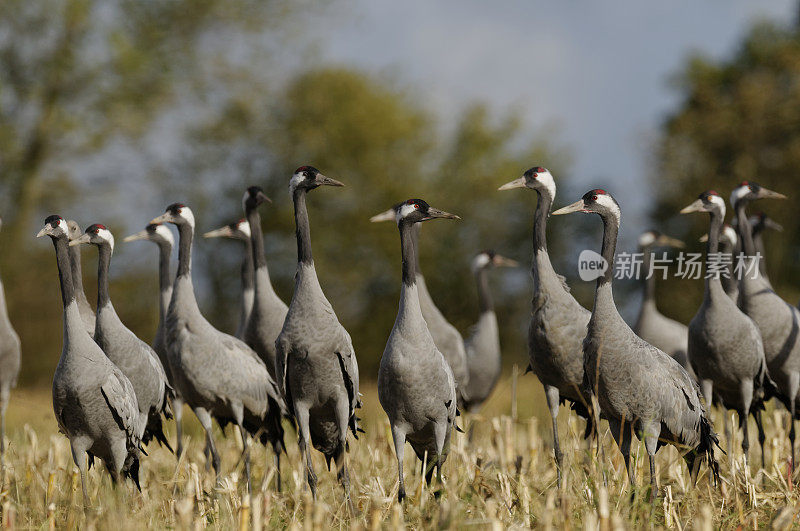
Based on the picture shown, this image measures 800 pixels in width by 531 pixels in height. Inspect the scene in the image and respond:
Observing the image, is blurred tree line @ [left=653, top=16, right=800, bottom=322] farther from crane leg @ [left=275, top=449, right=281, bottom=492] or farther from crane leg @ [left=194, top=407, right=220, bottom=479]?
crane leg @ [left=194, top=407, right=220, bottom=479]

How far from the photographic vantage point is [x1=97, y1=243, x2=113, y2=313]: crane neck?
6.14 metres

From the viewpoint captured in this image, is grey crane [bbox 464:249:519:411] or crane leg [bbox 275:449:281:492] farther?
grey crane [bbox 464:249:519:411]

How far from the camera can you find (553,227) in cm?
1948

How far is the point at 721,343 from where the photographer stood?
6562 mm

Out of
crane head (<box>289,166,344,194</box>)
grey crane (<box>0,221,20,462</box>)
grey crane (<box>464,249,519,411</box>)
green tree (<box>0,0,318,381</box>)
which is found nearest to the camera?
crane head (<box>289,166,344,194</box>)

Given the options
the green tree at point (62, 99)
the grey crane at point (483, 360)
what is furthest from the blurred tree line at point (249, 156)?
the grey crane at point (483, 360)

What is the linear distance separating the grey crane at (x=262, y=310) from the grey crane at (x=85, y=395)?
1605 mm

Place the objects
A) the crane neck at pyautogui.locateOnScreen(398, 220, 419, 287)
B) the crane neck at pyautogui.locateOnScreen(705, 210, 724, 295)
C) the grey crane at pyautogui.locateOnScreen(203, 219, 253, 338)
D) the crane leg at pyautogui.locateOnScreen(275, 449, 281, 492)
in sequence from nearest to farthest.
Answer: the crane neck at pyautogui.locateOnScreen(398, 220, 419, 287)
the crane leg at pyautogui.locateOnScreen(275, 449, 281, 492)
the crane neck at pyautogui.locateOnScreen(705, 210, 724, 295)
the grey crane at pyautogui.locateOnScreen(203, 219, 253, 338)

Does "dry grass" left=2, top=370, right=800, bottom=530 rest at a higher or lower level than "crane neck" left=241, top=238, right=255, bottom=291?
lower

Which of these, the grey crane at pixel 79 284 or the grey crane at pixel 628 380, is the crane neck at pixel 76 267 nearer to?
the grey crane at pixel 79 284

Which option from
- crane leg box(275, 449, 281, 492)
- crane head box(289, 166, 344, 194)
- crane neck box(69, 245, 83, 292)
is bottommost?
crane leg box(275, 449, 281, 492)

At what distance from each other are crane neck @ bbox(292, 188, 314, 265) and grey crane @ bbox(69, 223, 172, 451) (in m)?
1.42

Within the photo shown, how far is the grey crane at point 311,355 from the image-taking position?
5.52 m

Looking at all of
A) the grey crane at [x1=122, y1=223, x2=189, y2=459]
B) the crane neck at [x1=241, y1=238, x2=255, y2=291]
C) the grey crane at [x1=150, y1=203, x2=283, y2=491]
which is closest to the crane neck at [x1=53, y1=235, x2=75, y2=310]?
the grey crane at [x1=150, y1=203, x2=283, y2=491]
